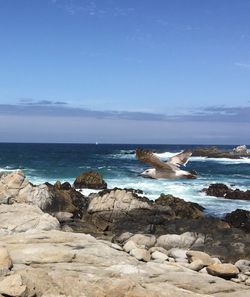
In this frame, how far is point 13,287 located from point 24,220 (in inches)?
339

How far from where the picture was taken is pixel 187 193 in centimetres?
3812

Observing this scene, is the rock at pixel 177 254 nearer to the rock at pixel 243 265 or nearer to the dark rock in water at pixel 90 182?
the rock at pixel 243 265

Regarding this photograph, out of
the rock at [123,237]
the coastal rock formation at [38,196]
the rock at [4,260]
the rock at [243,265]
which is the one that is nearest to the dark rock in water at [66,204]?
the coastal rock formation at [38,196]

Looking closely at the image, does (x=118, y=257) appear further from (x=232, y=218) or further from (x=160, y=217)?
(x=232, y=218)

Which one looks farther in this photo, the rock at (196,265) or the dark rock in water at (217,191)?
the dark rock in water at (217,191)

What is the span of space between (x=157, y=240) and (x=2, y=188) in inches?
426

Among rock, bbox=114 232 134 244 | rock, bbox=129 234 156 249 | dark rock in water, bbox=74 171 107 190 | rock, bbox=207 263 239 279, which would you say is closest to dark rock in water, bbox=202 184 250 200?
dark rock in water, bbox=74 171 107 190

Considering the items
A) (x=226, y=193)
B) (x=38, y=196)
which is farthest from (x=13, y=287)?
(x=226, y=193)

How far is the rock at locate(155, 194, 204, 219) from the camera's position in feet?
88.6

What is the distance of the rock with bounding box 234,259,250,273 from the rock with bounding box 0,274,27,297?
28.6 ft

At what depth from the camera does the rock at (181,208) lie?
27016 millimetres

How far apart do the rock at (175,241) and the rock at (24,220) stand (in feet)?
12.8

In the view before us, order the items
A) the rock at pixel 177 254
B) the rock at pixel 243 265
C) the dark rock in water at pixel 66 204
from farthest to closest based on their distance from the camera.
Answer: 1. the dark rock in water at pixel 66 204
2. the rock at pixel 177 254
3. the rock at pixel 243 265

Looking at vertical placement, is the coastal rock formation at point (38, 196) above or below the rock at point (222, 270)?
above
